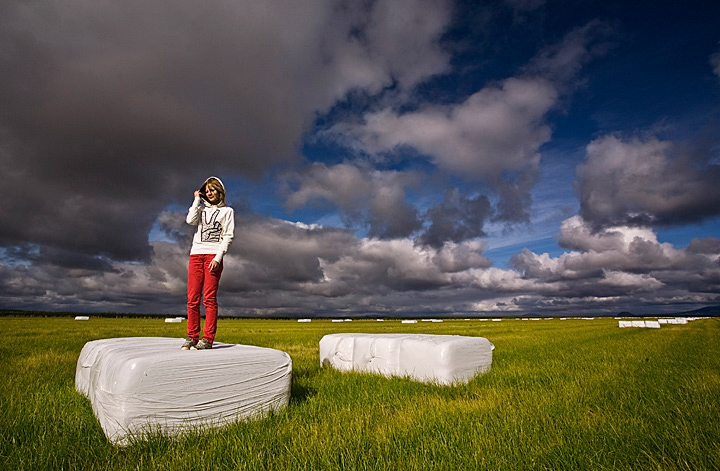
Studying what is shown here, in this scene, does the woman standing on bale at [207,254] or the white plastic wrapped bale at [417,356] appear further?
the white plastic wrapped bale at [417,356]

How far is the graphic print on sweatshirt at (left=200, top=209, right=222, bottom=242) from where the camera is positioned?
496cm

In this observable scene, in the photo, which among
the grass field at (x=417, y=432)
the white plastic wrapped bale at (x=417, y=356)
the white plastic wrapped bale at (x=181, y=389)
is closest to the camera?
the grass field at (x=417, y=432)

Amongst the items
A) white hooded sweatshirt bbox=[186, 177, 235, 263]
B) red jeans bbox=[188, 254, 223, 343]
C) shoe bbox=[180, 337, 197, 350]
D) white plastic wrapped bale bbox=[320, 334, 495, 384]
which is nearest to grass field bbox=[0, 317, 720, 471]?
white plastic wrapped bale bbox=[320, 334, 495, 384]

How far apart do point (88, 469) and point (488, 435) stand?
124 inches

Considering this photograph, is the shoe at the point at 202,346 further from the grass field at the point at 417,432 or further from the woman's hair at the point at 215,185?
the woman's hair at the point at 215,185

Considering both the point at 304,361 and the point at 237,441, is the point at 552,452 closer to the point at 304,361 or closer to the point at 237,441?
the point at 237,441

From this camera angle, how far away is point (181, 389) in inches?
133

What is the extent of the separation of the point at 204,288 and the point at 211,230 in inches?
31.4

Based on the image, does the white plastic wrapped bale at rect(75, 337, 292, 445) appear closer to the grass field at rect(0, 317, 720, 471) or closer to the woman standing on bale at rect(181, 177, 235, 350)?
the grass field at rect(0, 317, 720, 471)

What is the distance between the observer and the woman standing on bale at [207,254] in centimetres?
482

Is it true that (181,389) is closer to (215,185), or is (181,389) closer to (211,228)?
(211,228)

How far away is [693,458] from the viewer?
2.62 m

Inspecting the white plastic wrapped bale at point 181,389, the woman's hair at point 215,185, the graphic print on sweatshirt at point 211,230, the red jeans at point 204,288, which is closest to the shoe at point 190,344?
the red jeans at point 204,288

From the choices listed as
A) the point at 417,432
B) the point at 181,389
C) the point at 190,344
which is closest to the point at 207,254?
the point at 190,344
